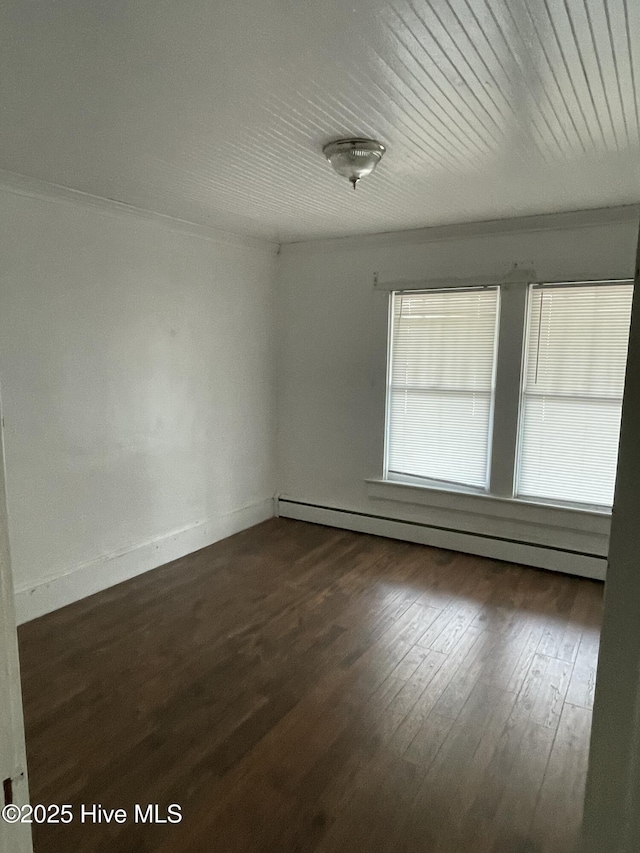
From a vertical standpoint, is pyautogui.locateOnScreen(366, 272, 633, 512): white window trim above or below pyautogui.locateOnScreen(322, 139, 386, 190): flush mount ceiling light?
below

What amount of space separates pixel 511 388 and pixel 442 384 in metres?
0.55

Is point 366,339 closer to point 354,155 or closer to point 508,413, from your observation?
point 508,413

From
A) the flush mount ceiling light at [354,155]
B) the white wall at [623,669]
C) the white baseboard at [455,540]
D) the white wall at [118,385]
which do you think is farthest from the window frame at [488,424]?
the white wall at [623,669]

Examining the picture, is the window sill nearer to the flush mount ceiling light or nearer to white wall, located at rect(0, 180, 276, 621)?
white wall, located at rect(0, 180, 276, 621)

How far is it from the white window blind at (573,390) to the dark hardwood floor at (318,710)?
0.74 metres

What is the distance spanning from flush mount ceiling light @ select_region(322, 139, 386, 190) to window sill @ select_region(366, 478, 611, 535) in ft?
8.71

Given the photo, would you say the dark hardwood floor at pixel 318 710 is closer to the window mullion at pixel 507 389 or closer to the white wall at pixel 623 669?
the window mullion at pixel 507 389

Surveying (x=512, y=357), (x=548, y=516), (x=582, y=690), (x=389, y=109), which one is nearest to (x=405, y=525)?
(x=548, y=516)

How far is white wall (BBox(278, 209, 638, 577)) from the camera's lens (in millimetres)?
3812

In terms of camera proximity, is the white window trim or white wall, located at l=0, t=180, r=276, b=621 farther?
the white window trim

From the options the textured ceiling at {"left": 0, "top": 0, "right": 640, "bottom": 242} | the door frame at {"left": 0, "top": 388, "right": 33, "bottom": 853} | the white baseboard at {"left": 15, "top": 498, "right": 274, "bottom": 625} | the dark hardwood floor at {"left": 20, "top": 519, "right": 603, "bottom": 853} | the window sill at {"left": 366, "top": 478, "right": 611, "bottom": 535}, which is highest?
the textured ceiling at {"left": 0, "top": 0, "right": 640, "bottom": 242}

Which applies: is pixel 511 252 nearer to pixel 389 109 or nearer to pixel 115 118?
pixel 389 109

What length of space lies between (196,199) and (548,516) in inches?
129

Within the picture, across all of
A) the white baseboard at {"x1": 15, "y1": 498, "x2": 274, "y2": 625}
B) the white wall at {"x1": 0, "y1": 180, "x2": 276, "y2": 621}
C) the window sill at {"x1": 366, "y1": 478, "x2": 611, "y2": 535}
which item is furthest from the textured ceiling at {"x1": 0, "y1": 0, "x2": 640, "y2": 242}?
the white baseboard at {"x1": 15, "y1": 498, "x2": 274, "y2": 625}
